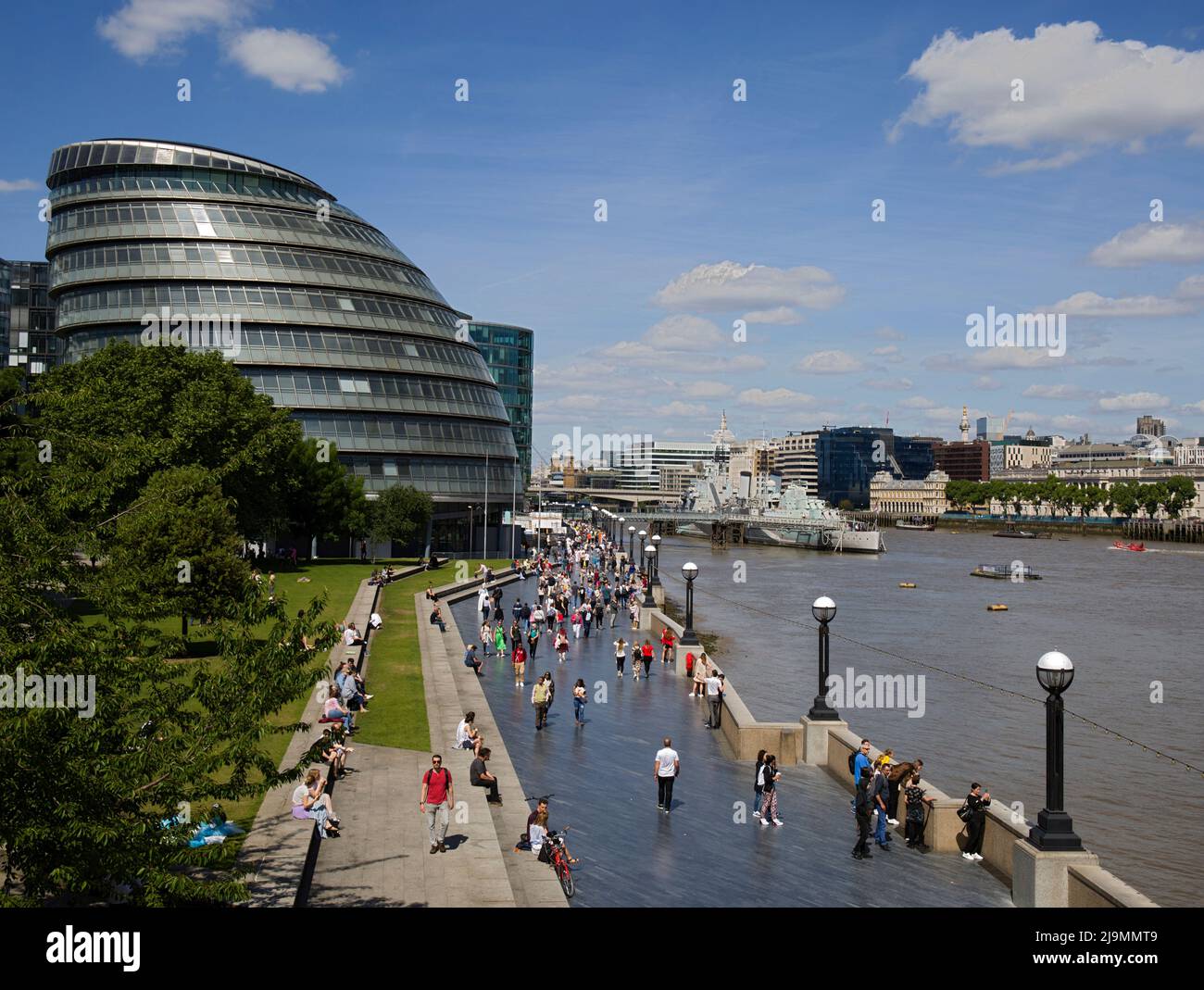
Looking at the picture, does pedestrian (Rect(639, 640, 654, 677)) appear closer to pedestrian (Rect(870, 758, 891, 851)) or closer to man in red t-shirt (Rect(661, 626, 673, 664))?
man in red t-shirt (Rect(661, 626, 673, 664))

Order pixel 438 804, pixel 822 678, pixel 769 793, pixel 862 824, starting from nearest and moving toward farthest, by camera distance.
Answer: pixel 438 804 → pixel 862 824 → pixel 769 793 → pixel 822 678

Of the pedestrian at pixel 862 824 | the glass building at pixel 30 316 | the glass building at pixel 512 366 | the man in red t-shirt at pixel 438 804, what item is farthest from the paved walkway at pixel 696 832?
the glass building at pixel 512 366

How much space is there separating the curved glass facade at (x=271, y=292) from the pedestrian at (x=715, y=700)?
2379 inches

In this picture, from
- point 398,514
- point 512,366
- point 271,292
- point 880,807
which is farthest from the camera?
point 512,366

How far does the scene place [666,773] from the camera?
19422mm

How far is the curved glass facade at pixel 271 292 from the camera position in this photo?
83875 mm

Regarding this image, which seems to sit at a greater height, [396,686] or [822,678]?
[822,678]

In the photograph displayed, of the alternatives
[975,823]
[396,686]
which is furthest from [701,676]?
[975,823]

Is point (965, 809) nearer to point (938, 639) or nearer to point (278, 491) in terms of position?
point (938, 639)

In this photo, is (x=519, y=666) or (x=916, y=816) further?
(x=519, y=666)

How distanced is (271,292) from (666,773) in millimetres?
73164

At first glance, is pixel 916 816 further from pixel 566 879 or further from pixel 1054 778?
pixel 566 879

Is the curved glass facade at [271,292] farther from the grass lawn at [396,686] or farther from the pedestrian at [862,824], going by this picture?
the pedestrian at [862,824]

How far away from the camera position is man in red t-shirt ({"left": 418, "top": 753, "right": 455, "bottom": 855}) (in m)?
15.5
